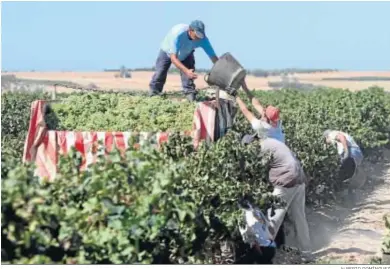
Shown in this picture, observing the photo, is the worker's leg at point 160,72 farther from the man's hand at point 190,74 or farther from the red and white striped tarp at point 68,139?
the red and white striped tarp at point 68,139

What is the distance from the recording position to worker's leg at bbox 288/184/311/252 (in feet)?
34.4

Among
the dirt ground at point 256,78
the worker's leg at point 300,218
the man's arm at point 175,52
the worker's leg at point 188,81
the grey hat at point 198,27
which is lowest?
the dirt ground at point 256,78

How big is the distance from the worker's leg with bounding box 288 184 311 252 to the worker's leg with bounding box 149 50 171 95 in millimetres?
2048

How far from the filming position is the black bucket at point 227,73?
1038cm

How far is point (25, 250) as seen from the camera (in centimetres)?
567

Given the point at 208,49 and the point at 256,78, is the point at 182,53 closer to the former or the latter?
the point at 208,49

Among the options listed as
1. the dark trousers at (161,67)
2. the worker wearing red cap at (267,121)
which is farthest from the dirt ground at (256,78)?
the worker wearing red cap at (267,121)

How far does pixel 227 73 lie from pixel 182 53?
0.90 meters

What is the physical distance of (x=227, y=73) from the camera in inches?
409

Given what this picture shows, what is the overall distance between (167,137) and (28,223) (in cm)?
325

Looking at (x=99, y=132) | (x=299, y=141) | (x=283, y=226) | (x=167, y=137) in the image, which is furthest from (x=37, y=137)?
(x=299, y=141)

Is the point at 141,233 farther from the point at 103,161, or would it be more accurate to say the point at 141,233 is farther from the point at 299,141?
the point at 299,141

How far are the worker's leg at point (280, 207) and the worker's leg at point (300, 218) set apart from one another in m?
0.18

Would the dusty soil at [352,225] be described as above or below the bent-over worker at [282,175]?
below
